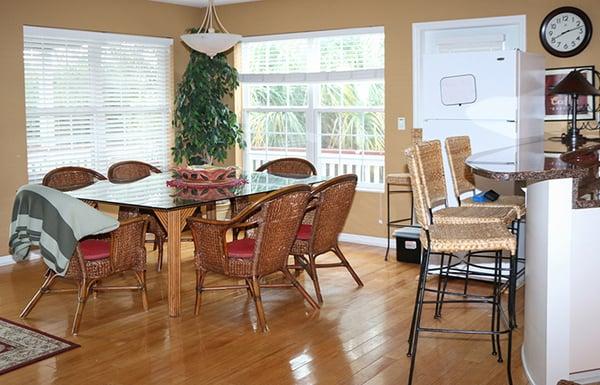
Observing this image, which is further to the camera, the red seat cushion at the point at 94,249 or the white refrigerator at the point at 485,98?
the white refrigerator at the point at 485,98

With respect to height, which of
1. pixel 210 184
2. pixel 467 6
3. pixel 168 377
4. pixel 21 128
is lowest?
pixel 168 377

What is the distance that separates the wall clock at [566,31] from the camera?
5.55 m

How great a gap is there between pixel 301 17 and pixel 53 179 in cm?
299

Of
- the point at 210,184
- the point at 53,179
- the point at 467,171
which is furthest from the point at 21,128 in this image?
the point at 467,171

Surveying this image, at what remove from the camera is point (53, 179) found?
18.3ft

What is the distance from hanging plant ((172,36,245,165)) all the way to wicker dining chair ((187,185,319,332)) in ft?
9.32

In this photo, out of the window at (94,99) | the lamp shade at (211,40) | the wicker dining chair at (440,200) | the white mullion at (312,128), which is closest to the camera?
the wicker dining chair at (440,200)

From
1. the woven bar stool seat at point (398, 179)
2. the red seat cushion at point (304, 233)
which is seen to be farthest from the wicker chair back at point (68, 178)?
the woven bar stool seat at point (398, 179)

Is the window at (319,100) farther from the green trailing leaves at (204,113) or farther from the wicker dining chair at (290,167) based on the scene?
the wicker dining chair at (290,167)

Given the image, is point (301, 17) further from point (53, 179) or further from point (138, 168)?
point (53, 179)

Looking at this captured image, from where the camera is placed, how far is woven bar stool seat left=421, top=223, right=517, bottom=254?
3238mm

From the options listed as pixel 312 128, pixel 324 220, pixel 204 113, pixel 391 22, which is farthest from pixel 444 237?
pixel 204 113

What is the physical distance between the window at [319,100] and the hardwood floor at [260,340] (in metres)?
1.88

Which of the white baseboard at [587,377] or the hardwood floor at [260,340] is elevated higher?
the white baseboard at [587,377]
